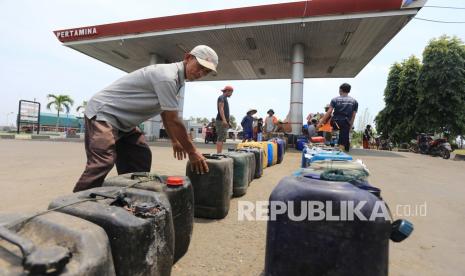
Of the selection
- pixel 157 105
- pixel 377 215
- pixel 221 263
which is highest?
pixel 157 105

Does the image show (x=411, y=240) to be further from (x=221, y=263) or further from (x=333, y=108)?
(x=333, y=108)

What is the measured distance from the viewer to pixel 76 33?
16.6 meters

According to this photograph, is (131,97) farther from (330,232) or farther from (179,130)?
(330,232)

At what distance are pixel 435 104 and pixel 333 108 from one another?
1700cm

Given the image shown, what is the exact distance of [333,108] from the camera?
582cm

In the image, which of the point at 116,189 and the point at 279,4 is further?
the point at 279,4

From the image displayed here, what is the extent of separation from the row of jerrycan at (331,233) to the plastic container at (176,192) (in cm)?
67

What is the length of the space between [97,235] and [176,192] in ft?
2.65

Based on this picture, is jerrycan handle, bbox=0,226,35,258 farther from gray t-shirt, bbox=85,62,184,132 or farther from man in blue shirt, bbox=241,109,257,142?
man in blue shirt, bbox=241,109,257,142

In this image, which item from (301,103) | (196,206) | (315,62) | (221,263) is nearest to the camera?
(221,263)

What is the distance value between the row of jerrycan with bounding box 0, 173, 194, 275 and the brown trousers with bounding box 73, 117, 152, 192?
0.31 meters

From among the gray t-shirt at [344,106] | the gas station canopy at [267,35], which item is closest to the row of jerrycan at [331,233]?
the gray t-shirt at [344,106]

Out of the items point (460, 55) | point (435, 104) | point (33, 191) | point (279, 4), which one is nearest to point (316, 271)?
point (33, 191)

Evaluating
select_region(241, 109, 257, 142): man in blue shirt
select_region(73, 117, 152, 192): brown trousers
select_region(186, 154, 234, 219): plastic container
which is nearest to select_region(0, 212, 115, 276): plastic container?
select_region(73, 117, 152, 192): brown trousers
